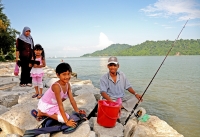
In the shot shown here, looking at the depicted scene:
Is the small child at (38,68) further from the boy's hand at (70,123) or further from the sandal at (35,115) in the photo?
the boy's hand at (70,123)

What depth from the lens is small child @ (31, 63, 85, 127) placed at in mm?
2984

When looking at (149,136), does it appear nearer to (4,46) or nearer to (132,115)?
(132,115)

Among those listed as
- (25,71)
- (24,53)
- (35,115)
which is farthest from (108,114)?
(25,71)

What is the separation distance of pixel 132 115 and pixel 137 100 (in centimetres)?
36

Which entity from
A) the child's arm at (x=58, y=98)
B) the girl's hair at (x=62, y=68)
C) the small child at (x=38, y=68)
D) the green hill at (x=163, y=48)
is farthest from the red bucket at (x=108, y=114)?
the green hill at (x=163, y=48)

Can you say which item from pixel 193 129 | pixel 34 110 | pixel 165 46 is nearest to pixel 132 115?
pixel 34 110

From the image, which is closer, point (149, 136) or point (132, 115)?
point (149, 136)

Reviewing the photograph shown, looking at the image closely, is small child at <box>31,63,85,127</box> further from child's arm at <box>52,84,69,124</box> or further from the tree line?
the tree line

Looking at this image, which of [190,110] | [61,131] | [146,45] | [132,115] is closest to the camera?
[61,131]

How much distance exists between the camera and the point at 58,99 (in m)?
3.00

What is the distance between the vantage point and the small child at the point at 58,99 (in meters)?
2.98

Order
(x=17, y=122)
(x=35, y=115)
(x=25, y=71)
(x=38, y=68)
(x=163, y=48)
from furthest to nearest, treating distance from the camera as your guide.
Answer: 1. (x=163, y=48)
2. (x=25, y=71)
3. (x=38, y=68)
4. (x=35, y=115)
5. (x=17, y=122)

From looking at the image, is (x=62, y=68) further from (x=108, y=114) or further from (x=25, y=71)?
(x=25, y=71)

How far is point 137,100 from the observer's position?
4297 millimetres
